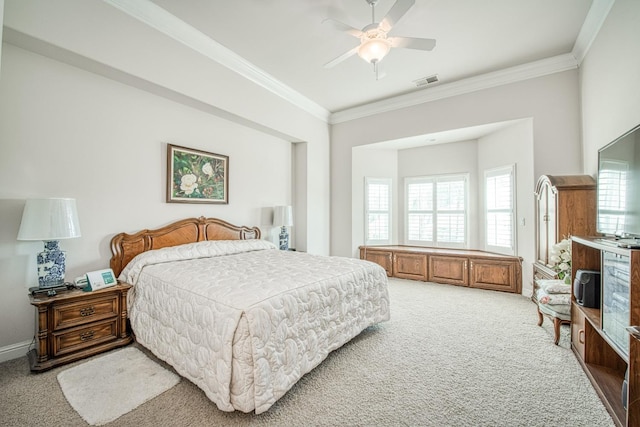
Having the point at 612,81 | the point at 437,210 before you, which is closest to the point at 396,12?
the point at 612,81

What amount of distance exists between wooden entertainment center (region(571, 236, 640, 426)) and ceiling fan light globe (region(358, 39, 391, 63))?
219cm

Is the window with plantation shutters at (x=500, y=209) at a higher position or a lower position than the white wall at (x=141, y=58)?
lower

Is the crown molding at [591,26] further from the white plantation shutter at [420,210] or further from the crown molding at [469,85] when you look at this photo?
the white plantation shutter at [420,210]

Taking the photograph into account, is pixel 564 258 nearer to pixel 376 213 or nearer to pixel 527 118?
pixel 527 118

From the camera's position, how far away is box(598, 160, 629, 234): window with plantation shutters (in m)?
1.80

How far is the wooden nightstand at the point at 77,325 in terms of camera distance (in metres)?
2.04

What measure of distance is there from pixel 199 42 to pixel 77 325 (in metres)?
3.07

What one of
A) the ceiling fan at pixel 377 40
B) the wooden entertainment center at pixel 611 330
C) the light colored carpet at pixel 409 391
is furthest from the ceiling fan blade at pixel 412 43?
the light colored carpet at pixel 409 391

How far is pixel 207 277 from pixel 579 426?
2514 millimetres

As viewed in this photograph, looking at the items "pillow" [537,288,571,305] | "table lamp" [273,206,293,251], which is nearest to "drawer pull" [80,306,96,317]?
"table lamp" [273,206,293,251]

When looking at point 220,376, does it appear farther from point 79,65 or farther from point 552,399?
point 79,65

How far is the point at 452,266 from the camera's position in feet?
15.0

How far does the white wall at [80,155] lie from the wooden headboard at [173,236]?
0.10 m

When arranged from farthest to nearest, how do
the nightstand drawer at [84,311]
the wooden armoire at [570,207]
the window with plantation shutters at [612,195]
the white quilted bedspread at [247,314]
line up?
the wooden armoire at [570,207] < the nightstand drawer at [84,311] < the window with plantation shutters at [612,195] < the white quilted bedspread at [247,314]
